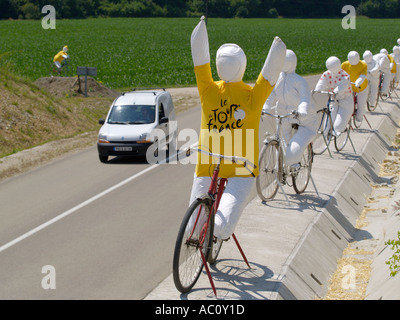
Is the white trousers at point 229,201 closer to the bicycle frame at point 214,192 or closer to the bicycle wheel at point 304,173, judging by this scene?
the bicycle frame at point 214,192

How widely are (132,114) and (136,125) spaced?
0.55 m

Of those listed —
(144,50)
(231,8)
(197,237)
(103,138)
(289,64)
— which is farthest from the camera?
(231,8)

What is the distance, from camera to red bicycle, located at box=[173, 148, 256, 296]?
6.66m

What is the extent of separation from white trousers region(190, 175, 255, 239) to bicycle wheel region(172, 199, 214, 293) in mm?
112

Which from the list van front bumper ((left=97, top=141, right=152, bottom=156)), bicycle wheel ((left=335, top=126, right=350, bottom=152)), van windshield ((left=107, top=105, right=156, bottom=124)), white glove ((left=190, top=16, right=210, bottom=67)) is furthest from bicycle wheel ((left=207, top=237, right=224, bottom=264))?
van windshield ((left=107, top=105, right=156, bottom=124))

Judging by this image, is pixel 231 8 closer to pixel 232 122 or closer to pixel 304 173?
pixel 304 173

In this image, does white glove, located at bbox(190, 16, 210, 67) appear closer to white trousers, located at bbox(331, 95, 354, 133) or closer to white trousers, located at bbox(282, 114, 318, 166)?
white trousers, located at bbox(282, 114, 318, 166)

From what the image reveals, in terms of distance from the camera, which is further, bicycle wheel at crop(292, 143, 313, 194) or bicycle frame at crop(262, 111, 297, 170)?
bicycle wheel at crop(292, 143, 313, 194)

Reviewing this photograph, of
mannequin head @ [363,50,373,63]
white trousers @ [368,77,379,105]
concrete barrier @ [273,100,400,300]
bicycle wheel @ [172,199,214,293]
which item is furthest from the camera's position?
white trousers @ [368,77,379,105]

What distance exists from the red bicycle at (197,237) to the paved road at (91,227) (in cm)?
114

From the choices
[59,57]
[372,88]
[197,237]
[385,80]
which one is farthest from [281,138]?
[59,57]

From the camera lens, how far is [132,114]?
58.7 ft

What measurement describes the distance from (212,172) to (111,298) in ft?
6.04

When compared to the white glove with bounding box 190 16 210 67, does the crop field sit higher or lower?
lower
